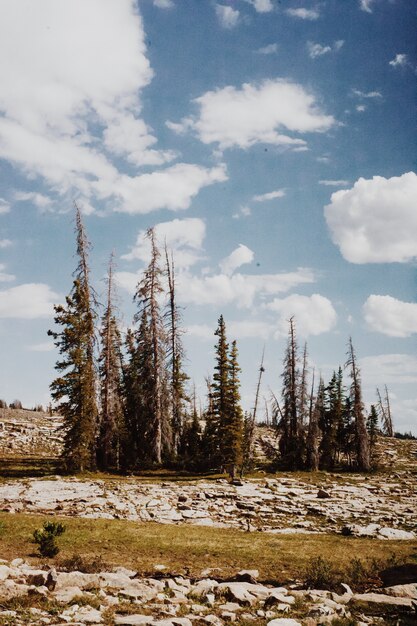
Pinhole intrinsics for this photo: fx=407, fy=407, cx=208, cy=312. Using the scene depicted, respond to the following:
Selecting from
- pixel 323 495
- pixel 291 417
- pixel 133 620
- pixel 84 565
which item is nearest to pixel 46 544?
pixel 84 565

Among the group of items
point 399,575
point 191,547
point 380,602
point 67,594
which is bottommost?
point 191,547

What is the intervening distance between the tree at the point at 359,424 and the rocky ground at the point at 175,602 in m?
34.1

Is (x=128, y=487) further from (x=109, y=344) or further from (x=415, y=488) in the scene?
A: (x=415, y=488)

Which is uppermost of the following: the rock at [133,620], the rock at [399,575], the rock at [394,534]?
the rock at [133,620]

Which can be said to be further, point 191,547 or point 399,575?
point 191,547

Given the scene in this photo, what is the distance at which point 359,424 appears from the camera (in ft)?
139

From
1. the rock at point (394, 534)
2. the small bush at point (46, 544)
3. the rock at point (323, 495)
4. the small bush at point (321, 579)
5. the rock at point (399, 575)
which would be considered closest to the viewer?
the small bush at point (321, 579)

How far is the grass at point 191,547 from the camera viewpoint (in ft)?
39.1

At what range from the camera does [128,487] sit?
24.4 metres

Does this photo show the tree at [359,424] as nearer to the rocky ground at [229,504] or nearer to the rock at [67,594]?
the rocky ground at [229,504]

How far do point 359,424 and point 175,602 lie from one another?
38.2m

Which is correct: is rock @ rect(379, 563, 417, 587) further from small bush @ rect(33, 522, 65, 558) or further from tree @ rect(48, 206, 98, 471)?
tree @ rect(48, 206, 98, 471)

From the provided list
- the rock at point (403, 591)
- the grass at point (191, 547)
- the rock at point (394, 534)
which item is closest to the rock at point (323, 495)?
the rock at point (394, 534)

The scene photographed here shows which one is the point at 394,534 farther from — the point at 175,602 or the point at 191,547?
the point at 175,602
